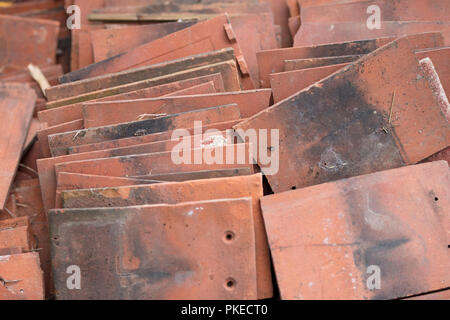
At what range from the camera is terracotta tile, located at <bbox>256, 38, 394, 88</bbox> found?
190 inches

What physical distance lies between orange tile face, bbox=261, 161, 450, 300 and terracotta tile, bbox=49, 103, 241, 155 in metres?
0.93

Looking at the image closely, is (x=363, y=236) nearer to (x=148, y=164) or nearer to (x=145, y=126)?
(x=148, y=164)

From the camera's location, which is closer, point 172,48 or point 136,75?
point 136,75

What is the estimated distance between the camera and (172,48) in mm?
5422

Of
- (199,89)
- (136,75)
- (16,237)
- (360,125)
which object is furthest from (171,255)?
(136,75)

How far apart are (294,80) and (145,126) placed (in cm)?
137

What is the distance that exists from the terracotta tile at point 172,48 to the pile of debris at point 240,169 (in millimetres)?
15

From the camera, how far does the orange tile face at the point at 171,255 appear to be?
11.8 feet

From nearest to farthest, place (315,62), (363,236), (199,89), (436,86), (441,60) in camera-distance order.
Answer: (363,236) < (436,86) < (441,60) < (199,89) < (315,62)

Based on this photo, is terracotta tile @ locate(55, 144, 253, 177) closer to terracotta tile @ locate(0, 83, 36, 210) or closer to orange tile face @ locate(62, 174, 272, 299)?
orange tile face @ locate(62, 174, 272, 299)

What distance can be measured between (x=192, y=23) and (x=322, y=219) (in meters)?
2.98

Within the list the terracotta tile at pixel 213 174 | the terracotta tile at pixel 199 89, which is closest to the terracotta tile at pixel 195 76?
the terracotta tile at pixel 199 89

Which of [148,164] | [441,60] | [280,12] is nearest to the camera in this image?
[148,164]

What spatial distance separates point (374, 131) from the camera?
4.15m
